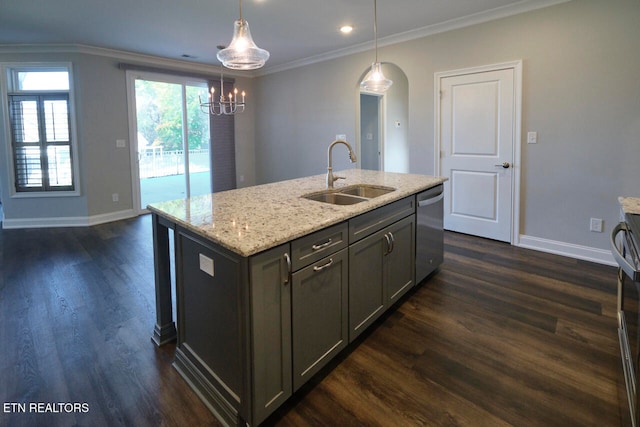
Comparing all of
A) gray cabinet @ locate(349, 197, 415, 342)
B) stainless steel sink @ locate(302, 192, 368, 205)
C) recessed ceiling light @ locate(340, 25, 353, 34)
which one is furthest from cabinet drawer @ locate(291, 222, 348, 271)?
recessed ceiling light @ locate(340, 25, 353, 34)

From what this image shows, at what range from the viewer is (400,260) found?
2539mm

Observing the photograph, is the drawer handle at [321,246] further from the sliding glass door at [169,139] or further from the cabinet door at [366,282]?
the sliding glass door at [169,139]

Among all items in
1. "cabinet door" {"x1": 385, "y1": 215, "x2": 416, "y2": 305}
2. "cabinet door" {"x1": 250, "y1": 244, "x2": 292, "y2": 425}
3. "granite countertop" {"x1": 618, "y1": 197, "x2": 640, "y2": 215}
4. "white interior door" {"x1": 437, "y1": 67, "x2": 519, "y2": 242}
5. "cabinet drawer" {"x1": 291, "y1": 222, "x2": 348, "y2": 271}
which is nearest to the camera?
"cabinet door" {"x1": 250, "y1": 244, "x2": 292, "y2": 425}

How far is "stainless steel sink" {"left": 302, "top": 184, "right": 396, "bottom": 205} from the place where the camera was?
8.28 ft

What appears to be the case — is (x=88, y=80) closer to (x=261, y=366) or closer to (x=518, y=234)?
(x=261, y=366)

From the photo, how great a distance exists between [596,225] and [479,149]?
4.53 feet

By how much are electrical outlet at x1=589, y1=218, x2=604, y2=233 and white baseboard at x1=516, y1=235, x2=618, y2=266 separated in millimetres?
187

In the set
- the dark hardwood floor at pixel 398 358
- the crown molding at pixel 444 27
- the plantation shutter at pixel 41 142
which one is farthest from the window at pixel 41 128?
the crown molding at pixel 444 27

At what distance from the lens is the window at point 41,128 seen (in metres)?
5.06

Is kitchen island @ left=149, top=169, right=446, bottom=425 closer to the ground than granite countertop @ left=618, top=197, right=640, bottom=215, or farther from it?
closer to the ground

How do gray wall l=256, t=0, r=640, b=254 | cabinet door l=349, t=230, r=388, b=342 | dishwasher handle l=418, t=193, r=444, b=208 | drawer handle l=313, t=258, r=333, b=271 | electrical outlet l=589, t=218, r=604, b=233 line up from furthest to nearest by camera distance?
electrical outlet l=589, t=218, r=604, b=233
gray wall l=256, t=0, r=640, b=254
dishwasher handle l=418, t=193, r=444, b=208
cabinet door l=349, t=230, r=388, b=342
drawer handle l=313, t=258, r=333, b=271

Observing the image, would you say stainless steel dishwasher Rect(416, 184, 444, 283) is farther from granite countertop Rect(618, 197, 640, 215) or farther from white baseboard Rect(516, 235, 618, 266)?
white baseboard Rect(516, 235, 618, 266)

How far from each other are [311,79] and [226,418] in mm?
5372

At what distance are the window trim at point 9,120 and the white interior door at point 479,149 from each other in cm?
505
